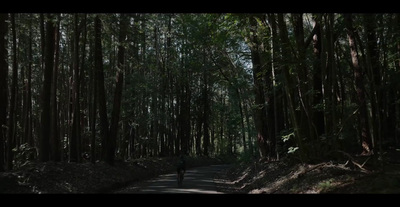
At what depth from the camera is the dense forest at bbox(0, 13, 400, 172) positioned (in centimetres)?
1349

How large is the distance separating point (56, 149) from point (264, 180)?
10126mm

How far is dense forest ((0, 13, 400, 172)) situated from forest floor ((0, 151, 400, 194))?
88 centimetres

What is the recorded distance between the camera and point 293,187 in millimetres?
11484

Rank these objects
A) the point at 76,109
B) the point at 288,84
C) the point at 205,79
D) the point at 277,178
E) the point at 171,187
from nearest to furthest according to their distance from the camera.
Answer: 1. the point at 288,84
2. the point at 277,178
3. the point at 171,187
4. the point at 76,109
5. the point at 205,79

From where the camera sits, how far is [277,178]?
14.8 m

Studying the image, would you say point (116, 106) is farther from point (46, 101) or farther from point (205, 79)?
point (205, 79)

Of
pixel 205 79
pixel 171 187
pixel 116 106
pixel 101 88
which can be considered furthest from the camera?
pixel 205 79

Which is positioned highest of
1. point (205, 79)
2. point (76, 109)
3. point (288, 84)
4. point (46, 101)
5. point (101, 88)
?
point (205, 79)

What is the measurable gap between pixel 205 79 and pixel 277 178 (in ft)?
101

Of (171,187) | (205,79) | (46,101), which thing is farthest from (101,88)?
(205,79)

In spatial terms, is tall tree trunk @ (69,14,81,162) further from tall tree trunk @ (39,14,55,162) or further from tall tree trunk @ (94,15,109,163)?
tall tree trunk @ (94,15,109,163)
